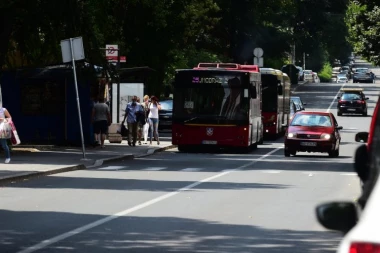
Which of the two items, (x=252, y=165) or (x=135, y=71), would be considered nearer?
(x=252, y=165)

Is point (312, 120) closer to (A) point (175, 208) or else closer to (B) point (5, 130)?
(B) point (5, 130)

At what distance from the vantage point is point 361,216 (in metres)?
4.12

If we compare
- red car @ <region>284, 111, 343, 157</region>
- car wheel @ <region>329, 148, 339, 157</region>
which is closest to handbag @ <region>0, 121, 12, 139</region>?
red car @ <region>284, 111, 343, 157</region>

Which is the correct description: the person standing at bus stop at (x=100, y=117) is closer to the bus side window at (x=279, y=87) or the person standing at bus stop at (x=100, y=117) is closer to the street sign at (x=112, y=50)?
the street sign at (x=112, y=50)

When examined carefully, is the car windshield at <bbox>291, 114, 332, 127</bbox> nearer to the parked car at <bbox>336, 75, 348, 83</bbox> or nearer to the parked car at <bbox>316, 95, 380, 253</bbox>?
the parked car at <bbox>316, 95, 380, 253</bbox>

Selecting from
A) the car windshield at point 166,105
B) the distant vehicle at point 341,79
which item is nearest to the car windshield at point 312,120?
the car windshield at point 166,105

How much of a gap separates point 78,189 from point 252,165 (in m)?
11.4

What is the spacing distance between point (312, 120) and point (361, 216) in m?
34.7

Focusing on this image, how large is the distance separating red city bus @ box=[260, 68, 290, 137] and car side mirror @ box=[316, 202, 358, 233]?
45.5 meters

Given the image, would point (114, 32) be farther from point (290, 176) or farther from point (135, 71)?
point (290, 176)

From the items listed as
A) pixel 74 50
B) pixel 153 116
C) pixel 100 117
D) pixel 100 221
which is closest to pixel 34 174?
pixel 74 50

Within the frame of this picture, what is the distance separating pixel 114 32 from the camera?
45.4m

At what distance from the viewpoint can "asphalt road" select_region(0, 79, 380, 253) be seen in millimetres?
12906

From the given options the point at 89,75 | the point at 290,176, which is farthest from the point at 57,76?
the point at 290,176
